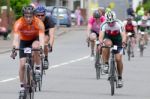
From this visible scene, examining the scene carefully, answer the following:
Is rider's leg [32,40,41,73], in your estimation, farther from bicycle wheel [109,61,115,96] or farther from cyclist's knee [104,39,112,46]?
cyclist's knee [104,39,112,46]

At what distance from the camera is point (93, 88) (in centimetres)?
1927

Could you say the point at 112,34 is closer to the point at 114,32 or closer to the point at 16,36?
the point at 114,32

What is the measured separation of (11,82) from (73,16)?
49826mm

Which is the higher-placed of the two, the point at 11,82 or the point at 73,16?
the point at 11,82

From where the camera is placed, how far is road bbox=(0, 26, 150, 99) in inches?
691

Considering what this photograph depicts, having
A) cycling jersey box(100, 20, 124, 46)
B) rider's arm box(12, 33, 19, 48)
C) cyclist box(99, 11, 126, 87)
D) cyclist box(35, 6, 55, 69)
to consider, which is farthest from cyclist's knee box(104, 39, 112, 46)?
rider's arm box(12, 33, 19, 48)

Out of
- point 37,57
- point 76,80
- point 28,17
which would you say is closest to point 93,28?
point 76,80

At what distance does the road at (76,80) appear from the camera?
17.6 metres

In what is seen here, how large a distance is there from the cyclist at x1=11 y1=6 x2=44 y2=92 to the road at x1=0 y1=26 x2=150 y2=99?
4.11 feet

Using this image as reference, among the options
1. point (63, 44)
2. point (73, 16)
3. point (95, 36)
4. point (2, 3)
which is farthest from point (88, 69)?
point (73, 16)

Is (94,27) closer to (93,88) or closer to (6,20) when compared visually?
(93,88)

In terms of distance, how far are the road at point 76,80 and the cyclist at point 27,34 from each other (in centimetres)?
125

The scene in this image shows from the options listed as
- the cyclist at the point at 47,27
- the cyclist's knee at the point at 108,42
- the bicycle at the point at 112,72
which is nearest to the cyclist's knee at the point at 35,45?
the cyclist at the point at 47,27

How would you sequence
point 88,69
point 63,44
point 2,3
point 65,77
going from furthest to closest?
1. point 2,3
2. point 63,44
3. point 88,69
4. point 65,77
